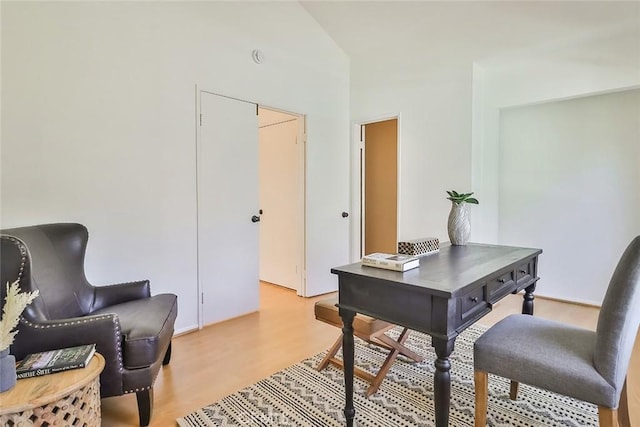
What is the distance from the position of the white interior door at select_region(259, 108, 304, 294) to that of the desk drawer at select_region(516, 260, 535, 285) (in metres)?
2.39

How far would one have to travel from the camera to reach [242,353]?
2.60 m

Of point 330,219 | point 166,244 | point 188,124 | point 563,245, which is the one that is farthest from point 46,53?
point 563,245

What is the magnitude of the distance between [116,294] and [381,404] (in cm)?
176

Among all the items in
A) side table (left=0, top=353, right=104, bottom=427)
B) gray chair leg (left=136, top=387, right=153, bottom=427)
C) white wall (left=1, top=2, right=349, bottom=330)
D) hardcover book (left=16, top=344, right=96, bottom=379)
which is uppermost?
white wall (left=1, top=2, right=349, bottom=330)

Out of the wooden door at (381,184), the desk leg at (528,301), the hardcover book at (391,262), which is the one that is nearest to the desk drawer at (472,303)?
the hardcover book at (391,262)

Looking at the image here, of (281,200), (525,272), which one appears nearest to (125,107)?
(281,200)

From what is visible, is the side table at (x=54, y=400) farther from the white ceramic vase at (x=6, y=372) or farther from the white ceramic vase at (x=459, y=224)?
the white ceramic vase at (x=459, y=224)

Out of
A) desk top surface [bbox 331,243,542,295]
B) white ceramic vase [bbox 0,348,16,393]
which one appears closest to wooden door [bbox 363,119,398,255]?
desk top surface [bbox 331,243,542,295]

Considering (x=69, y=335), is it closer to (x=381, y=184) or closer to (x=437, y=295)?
(x=437, y=295)

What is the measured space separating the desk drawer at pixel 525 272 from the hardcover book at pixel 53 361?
2.07 m

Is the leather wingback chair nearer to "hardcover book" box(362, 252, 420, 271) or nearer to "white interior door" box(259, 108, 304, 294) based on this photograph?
Result: "hardcover book" box(362, 252, 420, 271)

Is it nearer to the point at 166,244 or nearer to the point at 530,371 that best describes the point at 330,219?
the point at 166,244

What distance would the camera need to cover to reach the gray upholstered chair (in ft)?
4.21

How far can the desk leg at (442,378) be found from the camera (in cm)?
133
